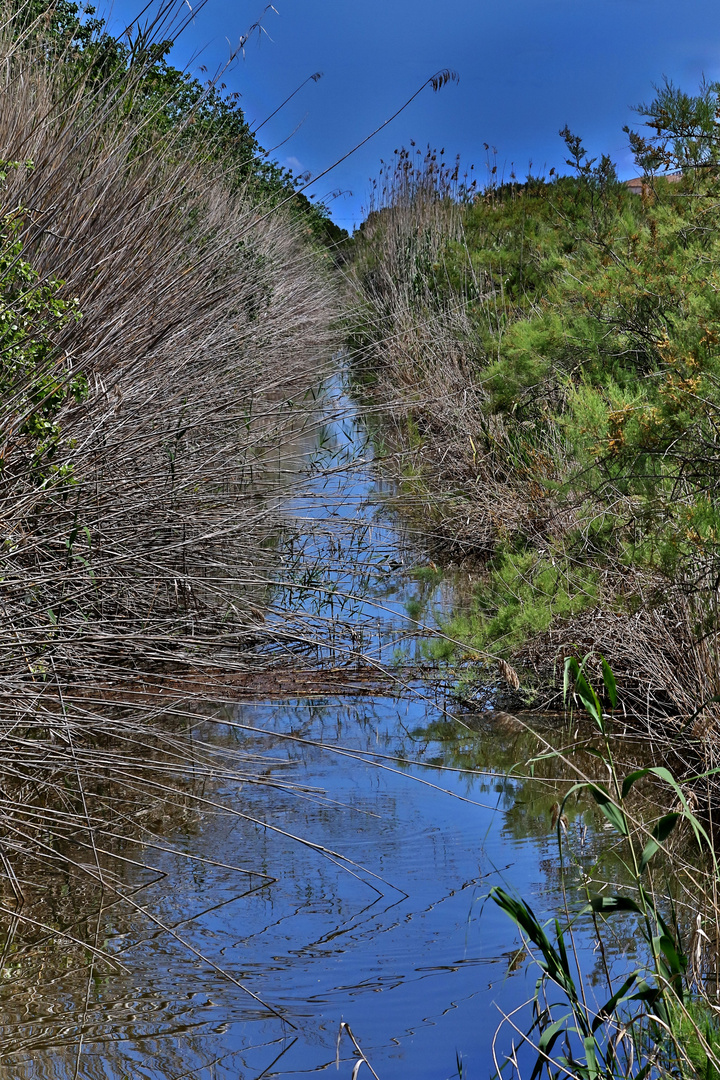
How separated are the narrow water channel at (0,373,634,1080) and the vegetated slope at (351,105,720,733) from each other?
1.76ft

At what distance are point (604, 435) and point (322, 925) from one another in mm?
1674

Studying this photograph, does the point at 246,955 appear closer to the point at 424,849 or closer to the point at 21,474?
the point at 424,849

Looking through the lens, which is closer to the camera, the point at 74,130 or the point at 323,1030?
the point at 323,1030

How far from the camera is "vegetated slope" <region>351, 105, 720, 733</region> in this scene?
3.10 metres

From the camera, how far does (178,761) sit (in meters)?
3.41

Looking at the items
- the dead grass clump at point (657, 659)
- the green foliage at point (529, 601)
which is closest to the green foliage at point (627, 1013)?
the dead grass clump at point (657, 659)

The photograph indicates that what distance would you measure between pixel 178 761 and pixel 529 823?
3.74ft

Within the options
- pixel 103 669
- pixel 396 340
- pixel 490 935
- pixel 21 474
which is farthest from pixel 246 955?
pixel 396 340

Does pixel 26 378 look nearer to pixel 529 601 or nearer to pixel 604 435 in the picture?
pixel 604 435

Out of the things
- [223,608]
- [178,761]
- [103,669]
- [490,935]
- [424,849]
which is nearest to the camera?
[490,935]

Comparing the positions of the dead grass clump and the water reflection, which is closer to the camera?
the water reflection

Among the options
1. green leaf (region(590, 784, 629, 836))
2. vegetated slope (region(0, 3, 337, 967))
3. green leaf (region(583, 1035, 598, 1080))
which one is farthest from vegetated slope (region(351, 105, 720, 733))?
green leaf (region(583, 1035, 598, 1080))

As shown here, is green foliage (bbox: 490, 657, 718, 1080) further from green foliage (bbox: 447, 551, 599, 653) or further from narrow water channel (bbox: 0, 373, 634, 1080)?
green foliage (bbox: 447, 551, 599, 653)

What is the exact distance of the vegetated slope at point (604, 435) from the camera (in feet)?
10.2
